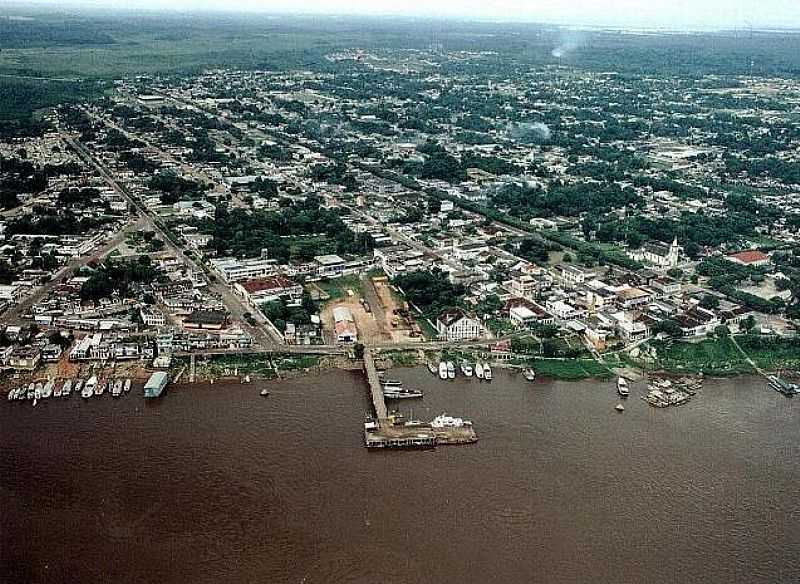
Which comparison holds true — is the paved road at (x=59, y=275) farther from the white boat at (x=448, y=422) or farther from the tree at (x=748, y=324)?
the tree at (x=748, y=324)

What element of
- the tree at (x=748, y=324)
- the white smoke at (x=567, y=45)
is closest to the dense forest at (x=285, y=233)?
the tree at (x=748, y=324)

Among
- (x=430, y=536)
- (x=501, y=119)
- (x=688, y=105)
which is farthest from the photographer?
(x=688, y=105)

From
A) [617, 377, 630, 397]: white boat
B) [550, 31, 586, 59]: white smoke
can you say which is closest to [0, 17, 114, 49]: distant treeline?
[550, 31, 586, 59]: white smoke

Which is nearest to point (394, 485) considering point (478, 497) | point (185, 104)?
point (478, 497)

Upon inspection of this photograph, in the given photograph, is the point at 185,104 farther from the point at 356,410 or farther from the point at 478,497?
the point at 478,497

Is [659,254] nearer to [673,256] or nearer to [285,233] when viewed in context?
[673,256]

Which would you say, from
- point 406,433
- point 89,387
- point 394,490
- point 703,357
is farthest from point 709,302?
point 89,387
